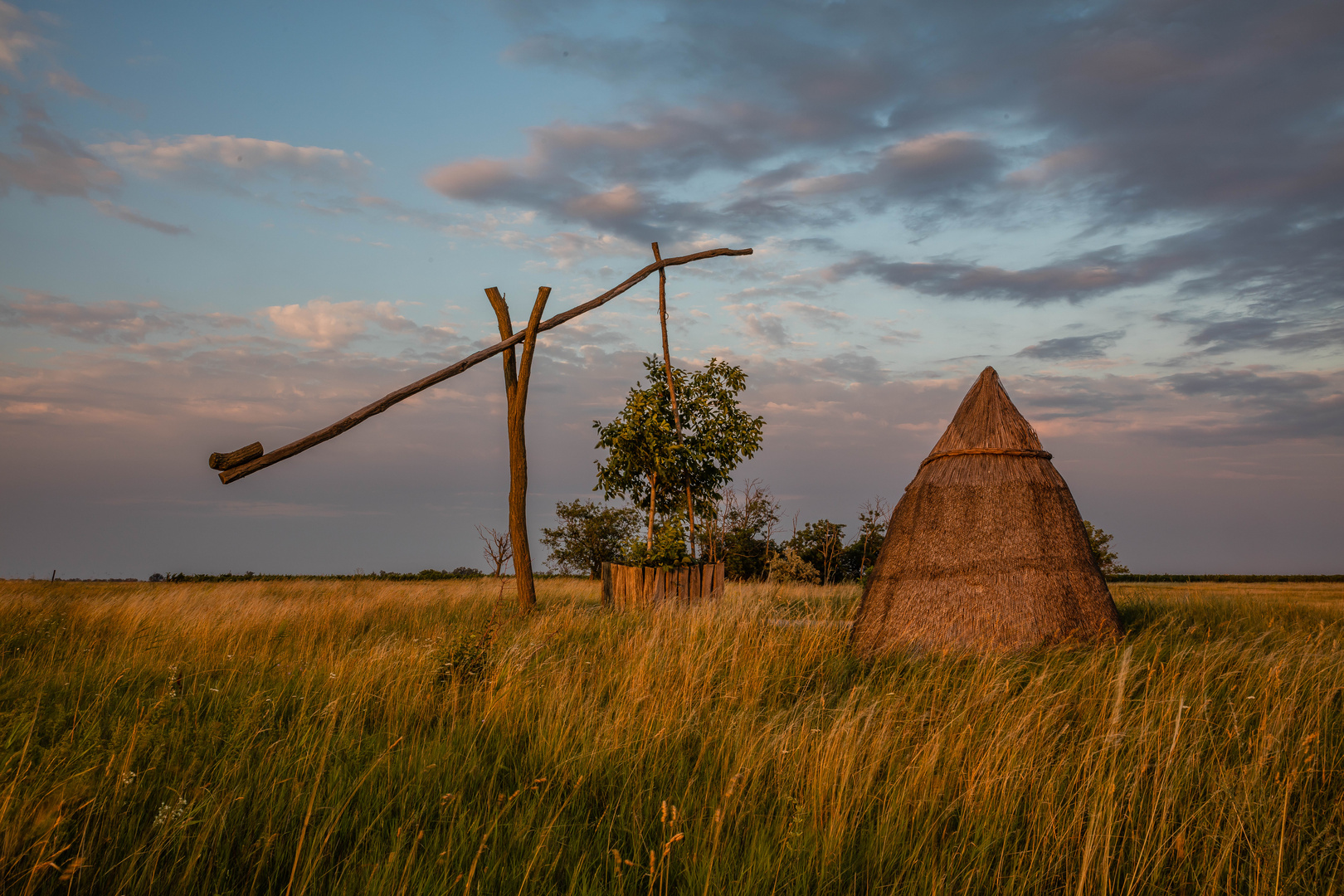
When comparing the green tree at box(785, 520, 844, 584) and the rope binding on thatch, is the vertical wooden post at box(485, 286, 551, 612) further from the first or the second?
the green tree at box(785, 520, 844, 584)

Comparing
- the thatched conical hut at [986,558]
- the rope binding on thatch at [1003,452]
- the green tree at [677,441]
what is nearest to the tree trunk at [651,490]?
the green tree at [677,441]

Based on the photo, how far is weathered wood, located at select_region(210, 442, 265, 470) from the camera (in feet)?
22.0

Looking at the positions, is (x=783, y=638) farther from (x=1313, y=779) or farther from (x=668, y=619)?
(x=1313, y=779)

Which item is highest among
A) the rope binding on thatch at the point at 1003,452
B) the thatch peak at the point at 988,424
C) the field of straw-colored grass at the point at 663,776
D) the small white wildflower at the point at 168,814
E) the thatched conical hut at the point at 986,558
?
the thatch peak at the point at 988,424

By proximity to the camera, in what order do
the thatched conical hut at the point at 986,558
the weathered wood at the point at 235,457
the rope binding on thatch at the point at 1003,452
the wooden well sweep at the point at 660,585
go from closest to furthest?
1. the weathered wood at the point at 235,457
2. the thatched conical hut at the point at 986,558
3. the rope binding on thatch at the point at 1003,452
4. the wooden well sweep at the point at 660,585

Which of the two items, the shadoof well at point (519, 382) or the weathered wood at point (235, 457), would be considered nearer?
the weathered wood at point (235, 457)

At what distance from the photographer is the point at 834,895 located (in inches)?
106

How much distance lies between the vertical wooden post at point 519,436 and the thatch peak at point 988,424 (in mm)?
5529

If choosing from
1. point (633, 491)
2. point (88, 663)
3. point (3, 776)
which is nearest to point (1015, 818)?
point (3, 776)

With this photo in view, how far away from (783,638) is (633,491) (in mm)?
5784

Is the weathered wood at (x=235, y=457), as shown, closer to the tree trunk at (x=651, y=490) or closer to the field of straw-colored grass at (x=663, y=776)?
the field of straw-colored grass at (x=663, y=776)

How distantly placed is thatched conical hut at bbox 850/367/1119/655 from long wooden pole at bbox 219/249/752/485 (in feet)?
18.2

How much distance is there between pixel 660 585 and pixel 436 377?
4.69 m

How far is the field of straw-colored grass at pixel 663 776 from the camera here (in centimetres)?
274
